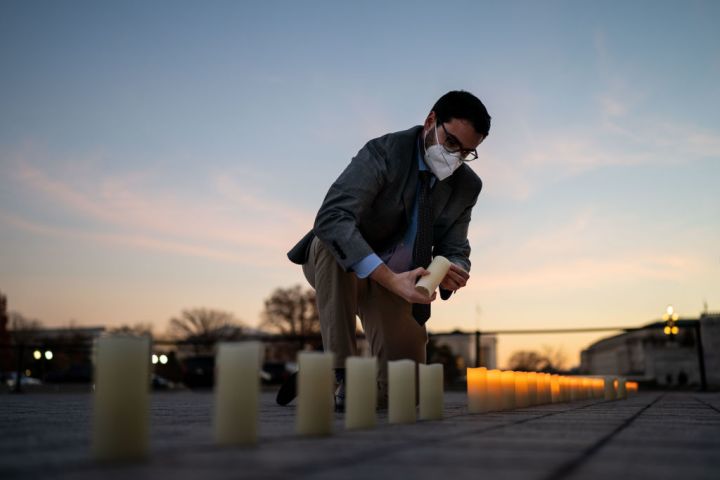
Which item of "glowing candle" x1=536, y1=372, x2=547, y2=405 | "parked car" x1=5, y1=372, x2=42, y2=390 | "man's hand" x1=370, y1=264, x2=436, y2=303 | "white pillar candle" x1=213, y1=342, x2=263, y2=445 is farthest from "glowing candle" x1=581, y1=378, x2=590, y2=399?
"parked car" x1=5, y1=372, x2=42, y2=390

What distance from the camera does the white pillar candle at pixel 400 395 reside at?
2.83 m

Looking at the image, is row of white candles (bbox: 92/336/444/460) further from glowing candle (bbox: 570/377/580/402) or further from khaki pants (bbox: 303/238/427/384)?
glowing candle (bbox: 570/377/580/402)

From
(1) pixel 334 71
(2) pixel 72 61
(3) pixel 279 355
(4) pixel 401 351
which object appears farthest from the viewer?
(3) pixel 279 355

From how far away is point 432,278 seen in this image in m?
3.72

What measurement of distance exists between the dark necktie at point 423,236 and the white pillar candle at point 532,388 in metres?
0.95

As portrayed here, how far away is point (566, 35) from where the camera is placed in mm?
13367

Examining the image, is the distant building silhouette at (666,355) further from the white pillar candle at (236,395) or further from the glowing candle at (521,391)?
the white pillar candle at (236,395)

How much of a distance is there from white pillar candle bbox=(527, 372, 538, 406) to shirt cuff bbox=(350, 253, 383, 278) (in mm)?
1786

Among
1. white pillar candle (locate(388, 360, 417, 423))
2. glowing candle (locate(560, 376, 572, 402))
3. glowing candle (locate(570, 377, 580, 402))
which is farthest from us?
glowing candle (locate(570, 377, 580, 402))

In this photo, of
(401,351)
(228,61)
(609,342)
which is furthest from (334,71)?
(609,342)

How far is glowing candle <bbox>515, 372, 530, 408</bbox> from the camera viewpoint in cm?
458

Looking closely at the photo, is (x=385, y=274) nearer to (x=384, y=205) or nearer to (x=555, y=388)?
(x=384, y=205)

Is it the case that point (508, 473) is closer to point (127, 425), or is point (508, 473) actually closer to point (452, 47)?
point (127, 425)

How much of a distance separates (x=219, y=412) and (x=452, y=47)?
1261cm
